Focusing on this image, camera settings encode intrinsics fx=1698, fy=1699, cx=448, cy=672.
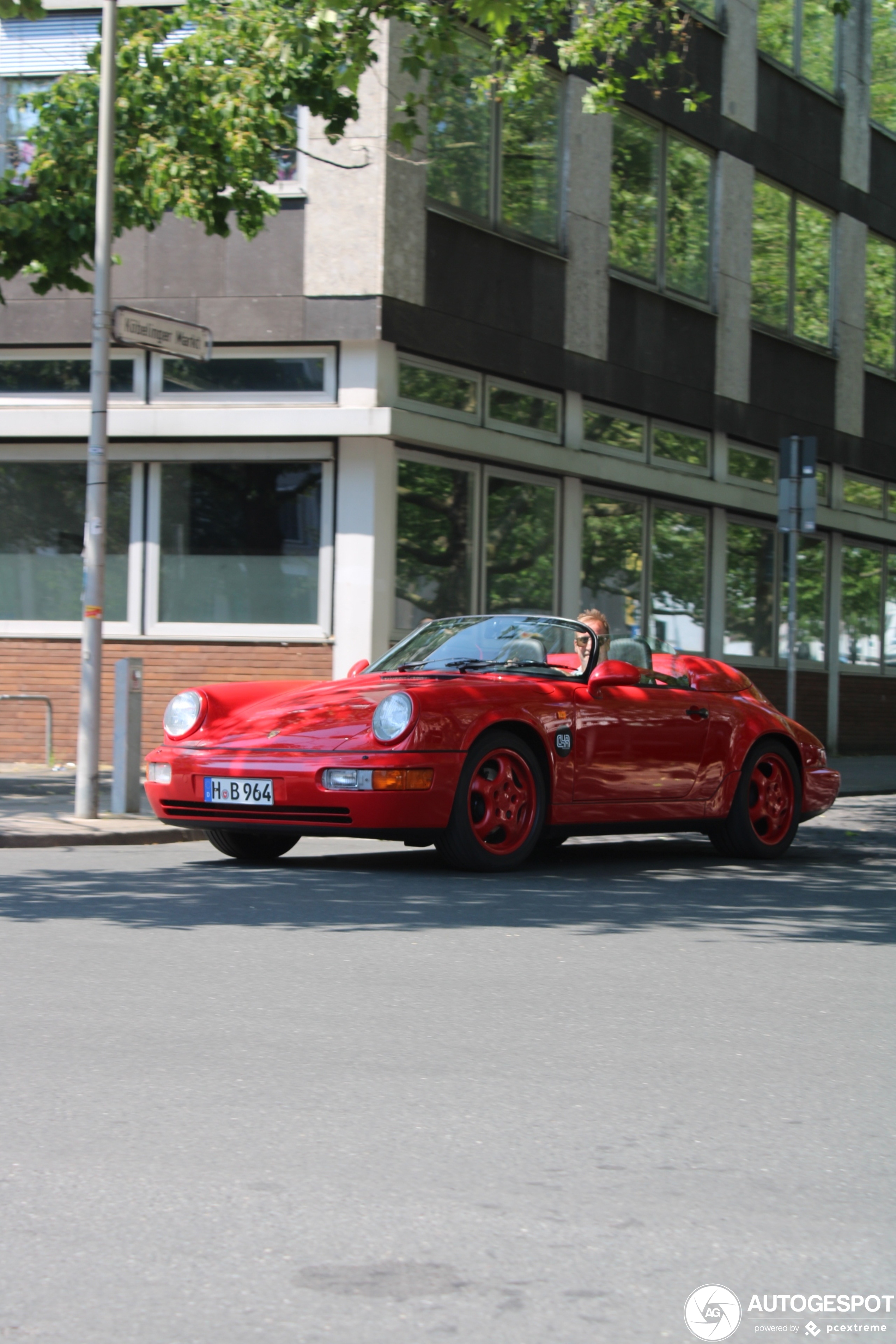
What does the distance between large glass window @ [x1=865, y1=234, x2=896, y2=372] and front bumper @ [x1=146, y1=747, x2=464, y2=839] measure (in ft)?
63.5

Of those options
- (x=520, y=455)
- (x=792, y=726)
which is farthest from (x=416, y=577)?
(x=792, y=726)

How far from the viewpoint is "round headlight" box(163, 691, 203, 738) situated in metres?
9.12

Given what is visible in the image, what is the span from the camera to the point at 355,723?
8641mm

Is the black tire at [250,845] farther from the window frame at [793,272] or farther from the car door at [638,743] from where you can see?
the window frame at [793,272]

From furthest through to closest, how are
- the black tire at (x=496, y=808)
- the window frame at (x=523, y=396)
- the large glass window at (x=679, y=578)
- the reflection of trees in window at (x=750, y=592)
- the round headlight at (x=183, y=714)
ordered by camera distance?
the reflection of trees in window at (x=750, y=592)
the large glass window at (x=679, y=578)
the window frame at (x=523, y=396)
the round headlight at (x=183, y=714)
the black tire at (x=496, y=808)

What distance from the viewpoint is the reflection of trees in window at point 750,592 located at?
892 inches

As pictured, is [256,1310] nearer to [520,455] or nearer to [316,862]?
[316,862]

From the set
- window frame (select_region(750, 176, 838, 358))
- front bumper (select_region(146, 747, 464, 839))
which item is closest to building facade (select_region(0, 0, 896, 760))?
window frame (select_region(750, 176, 838, 358))

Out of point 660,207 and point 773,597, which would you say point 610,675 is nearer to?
point 660,207

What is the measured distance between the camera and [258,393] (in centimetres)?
1677

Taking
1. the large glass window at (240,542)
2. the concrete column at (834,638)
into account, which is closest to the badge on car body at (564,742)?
the large glass window at (240,542)

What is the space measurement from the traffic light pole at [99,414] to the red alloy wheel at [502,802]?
3761mm

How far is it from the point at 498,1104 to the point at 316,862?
534cm

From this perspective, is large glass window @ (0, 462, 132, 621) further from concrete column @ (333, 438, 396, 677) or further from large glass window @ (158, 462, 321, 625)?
concrete column @ (333, 438, 396, 677)
